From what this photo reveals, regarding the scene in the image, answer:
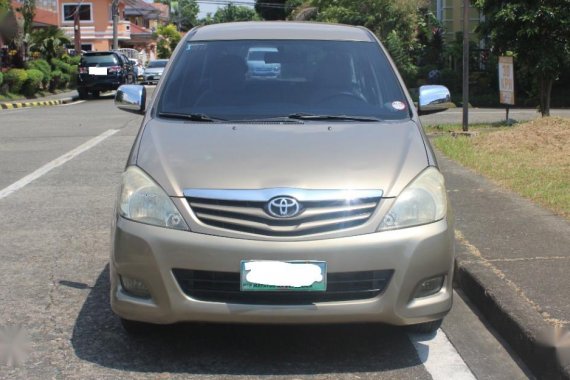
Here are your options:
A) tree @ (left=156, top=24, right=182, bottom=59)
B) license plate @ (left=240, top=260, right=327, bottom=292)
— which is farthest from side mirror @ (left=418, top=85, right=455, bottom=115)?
tree @ (left=156, top=24, right=182, bottom=59)

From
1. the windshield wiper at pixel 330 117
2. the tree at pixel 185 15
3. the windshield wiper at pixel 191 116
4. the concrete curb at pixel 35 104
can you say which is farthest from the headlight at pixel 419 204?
the tree at pixel 185 15

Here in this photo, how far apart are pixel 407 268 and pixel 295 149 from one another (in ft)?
2.76

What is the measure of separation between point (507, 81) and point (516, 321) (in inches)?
466

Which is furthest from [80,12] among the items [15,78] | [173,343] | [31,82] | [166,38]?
[173,343]

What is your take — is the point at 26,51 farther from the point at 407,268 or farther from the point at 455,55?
the point at 407,268

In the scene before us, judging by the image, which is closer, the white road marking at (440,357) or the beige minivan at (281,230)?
the beige minivan at (281,230)

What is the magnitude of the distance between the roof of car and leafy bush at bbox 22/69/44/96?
2461cm

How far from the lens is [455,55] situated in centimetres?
2962

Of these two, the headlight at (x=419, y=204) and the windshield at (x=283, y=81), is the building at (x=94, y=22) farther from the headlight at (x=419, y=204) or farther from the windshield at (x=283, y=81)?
the headlight at (x=419, y=204)

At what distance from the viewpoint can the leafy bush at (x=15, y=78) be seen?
91.1 feet

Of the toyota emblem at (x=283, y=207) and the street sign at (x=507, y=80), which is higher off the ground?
the street sign at (x=507, y=80)

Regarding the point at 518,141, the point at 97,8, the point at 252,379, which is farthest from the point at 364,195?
the point at 97,8

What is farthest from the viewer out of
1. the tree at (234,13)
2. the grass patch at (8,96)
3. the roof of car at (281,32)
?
the tree at (234,13)

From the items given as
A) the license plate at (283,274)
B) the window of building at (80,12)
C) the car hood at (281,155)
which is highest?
the window of building at (80,12)
